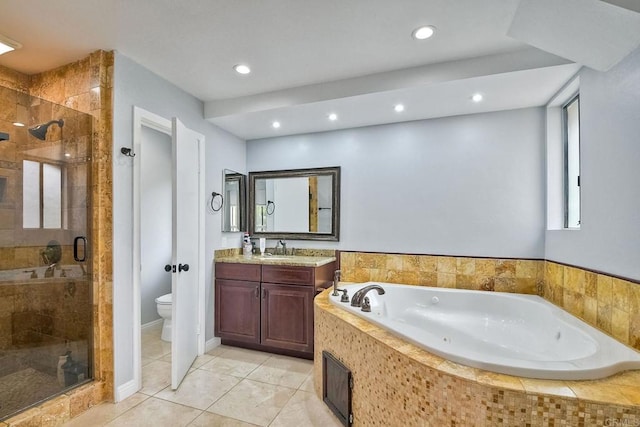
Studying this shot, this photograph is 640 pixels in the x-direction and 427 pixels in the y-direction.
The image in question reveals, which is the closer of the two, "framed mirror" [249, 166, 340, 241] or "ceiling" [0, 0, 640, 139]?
"ceiling" [0, 0, 640, 139]

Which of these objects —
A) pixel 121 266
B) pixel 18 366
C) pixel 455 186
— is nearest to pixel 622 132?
pixel 455 186

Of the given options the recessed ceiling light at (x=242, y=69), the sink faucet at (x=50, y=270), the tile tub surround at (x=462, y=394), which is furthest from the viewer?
the recessed ceiling light at (x=242, y=69)

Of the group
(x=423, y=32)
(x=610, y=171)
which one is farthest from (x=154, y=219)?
(x=610, y=171)

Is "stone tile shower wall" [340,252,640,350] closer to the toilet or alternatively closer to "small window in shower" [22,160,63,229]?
the toilet

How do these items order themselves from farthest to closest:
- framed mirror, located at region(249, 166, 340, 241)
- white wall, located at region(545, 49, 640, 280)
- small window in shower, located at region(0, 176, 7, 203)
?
framed mirror, located at region(249, 166, 340, 241), small window in shower, located at region(0, 176, 7, 203), white wall, located at region(545, 49, 640, 280)

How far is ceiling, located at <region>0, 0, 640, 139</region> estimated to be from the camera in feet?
5.44

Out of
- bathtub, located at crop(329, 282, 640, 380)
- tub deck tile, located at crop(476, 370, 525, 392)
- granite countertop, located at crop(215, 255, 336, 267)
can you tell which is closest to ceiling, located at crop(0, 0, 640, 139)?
granite countertop, located at crop(215, 255, 336, 267)

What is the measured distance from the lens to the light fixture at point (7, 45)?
1.90 meters

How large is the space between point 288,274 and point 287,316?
40cm

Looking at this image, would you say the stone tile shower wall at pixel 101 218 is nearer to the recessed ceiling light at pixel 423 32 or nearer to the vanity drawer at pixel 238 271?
the vanity drawer at pixel 238 271

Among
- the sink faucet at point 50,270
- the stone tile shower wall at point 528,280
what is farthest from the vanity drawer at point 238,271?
the sink faucet at point 50,270

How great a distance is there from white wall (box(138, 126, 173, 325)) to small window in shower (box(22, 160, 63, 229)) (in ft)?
4.23

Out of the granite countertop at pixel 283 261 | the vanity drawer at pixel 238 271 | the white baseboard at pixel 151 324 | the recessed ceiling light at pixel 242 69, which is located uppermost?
the recessed ceiling light at pixel 242 69

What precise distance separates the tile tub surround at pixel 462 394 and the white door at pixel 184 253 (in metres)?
1.46
